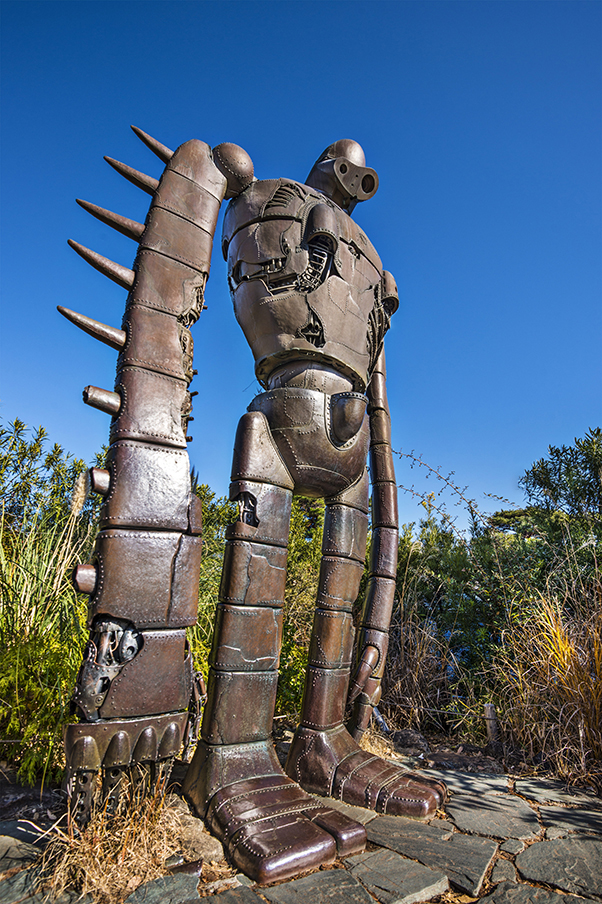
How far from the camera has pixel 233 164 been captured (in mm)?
2525

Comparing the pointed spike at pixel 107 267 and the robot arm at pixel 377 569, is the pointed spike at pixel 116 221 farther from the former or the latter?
the robot arm at pixel 377 569

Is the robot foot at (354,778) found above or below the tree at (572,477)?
below

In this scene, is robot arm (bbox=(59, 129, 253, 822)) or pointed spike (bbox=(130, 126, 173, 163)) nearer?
robot arm (bbox=(59, 129, 253, 822))

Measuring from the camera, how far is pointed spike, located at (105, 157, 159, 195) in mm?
2244

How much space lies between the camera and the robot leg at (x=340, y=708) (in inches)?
92.7

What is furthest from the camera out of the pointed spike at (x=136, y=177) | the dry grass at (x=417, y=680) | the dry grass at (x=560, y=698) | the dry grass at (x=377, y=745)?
the dry grass at (x=417, y=680)

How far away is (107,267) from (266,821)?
2.10 m

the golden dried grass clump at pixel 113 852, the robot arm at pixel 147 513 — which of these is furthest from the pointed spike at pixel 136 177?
the golden dried grass clump at pixel 113 852

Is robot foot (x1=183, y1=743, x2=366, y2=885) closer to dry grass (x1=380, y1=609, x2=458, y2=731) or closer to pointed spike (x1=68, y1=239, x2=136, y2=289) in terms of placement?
pointed spike (x1=68, y1=239, x2=136, y2=289)

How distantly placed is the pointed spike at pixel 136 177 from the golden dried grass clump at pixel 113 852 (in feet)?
7.44

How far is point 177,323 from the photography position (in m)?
2.17

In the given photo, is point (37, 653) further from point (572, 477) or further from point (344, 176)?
point (572, 477)

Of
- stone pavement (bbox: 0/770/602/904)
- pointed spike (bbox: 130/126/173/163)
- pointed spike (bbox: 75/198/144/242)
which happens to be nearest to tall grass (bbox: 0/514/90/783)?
stone pavement (bbox: 0/770/602/904)

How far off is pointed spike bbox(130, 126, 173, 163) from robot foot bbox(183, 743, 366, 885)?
245cm
